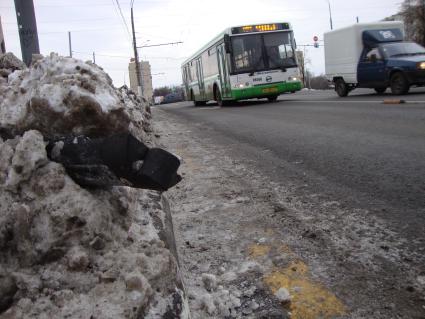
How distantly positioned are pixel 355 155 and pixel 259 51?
11.8 meters

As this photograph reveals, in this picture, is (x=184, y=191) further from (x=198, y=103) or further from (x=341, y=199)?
(x=198, y=103)

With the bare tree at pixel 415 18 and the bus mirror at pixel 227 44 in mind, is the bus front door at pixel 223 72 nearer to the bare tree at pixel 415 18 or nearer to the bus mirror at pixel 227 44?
the bus mirror at pixel 227 44

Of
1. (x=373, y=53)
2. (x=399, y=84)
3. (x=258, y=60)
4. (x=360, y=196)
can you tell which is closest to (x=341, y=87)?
(x=373, y=53)

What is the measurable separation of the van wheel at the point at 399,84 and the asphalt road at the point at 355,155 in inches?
189

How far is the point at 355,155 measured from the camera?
5.10 m

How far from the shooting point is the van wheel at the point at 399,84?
44.9 feet

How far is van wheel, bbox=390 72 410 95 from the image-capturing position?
1370 cm

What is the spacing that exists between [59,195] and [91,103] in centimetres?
54

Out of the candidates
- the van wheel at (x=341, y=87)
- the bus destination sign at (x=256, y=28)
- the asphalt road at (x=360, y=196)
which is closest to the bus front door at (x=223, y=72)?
the bus destination sign at (x=256, y=28)

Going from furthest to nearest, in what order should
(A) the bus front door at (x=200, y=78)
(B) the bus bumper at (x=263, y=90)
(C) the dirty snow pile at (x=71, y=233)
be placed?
(A) the bus front door at (x=200, y=78) → (B) the bus bumper at (x=263, y=90) → (C) the dirty snow pile at (x=71, y=233)

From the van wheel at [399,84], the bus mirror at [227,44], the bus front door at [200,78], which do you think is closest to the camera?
the van wheel at [399,84]

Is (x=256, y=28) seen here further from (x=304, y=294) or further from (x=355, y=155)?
(x=304, y=294)

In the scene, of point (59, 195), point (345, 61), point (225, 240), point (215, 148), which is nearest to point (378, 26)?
point (345, 61)

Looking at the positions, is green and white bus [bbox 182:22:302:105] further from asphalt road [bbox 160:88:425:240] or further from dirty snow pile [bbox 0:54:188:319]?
dirty snow pile [bbox 0:54:188:319]
